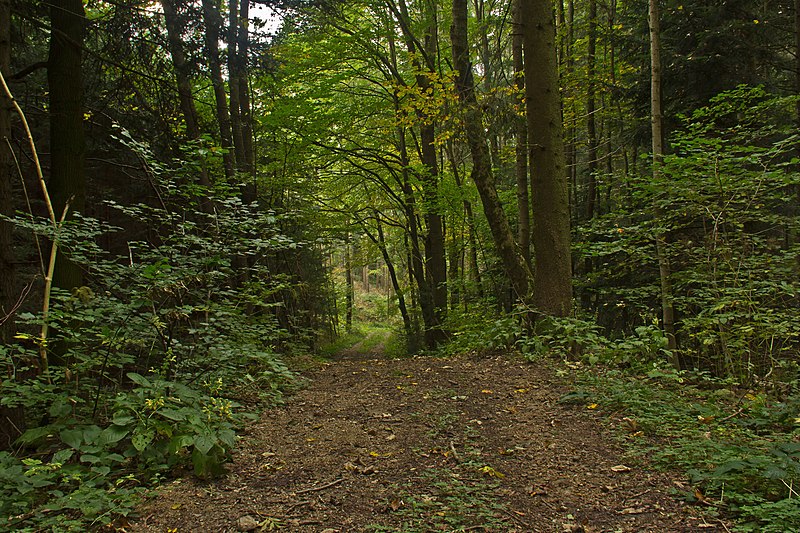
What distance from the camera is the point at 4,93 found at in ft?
13.6

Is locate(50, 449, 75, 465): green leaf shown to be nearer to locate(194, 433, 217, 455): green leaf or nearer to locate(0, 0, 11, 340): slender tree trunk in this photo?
locate(194, 433, 217, 455): green leaf

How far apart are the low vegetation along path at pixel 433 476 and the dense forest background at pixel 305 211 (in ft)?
1.16

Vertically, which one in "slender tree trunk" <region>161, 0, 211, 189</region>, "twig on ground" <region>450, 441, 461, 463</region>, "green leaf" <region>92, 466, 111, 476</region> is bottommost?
"twig on ground" <region>450, 441, 461, 463</region>

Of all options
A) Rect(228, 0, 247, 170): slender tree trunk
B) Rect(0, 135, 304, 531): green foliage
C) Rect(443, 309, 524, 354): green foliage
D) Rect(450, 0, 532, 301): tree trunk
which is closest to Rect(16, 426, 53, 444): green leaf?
Rect(0, 135, 304, 531): green foliage

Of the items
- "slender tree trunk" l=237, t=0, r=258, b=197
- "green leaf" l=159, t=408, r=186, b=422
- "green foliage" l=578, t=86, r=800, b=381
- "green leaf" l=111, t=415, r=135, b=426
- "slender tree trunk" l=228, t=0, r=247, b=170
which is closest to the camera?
"green leaf" l=111, t=415, r=135, b=426

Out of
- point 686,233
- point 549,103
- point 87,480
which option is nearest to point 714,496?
point 87,480

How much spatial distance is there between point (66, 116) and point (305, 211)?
728cm

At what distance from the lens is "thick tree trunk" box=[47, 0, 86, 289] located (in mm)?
5129

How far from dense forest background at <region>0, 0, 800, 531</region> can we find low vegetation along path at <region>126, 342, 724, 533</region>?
35 centimetres

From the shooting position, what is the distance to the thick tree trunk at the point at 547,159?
21.2 ft

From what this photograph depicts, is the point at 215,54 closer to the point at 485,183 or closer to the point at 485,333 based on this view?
the point at 485,183

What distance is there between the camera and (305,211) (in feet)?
40.5

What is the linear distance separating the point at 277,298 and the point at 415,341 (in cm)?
461

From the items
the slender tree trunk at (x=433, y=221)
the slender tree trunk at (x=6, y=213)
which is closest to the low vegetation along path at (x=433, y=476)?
the slender tree trunk at (x=6, y=213)
